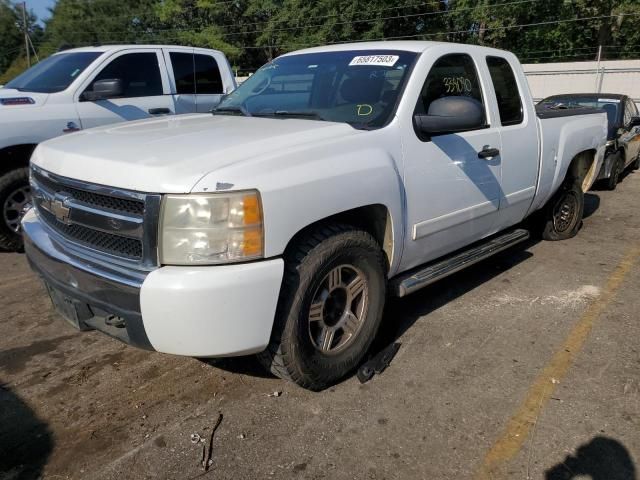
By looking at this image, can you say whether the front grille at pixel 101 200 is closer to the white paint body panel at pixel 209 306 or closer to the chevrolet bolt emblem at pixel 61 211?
the chevrolet bolt emblem at pixel 61 211

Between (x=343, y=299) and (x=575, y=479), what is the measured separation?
4.80ft

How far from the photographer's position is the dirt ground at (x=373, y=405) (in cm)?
259

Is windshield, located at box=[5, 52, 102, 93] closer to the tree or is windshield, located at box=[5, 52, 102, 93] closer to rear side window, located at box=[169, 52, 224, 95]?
rear side window, located at box=[169, 52, 224, 95]

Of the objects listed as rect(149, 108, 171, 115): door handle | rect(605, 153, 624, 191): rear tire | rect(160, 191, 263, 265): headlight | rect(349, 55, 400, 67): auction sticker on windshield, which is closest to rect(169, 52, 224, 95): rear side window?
rect(149, 108, 171, 115): door handle

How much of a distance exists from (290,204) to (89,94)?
4166 mm

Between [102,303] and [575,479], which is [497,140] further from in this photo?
[102,303]

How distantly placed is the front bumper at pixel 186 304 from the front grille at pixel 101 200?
0.29 m

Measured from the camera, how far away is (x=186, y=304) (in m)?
2.42

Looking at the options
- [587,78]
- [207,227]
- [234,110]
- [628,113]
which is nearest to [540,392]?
[207,227]

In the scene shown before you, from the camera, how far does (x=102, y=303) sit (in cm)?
264

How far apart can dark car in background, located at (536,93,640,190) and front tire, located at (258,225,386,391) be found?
6753mm

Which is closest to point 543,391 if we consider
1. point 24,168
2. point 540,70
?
point 24,168

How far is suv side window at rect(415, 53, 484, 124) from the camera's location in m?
3.61

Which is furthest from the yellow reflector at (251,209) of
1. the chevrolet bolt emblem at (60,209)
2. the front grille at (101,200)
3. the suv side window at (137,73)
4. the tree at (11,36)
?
the tree at (11,36)
